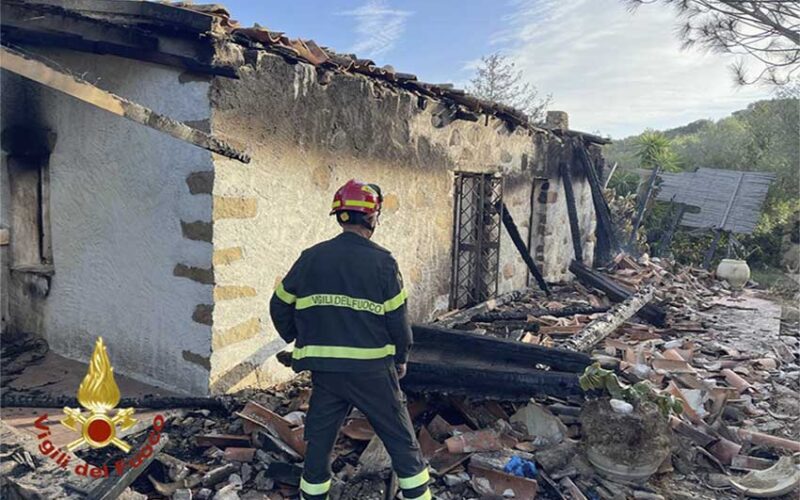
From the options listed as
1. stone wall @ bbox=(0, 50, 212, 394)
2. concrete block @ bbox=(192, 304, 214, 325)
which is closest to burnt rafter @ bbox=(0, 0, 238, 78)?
stone wall @ bbox=(0, 50, 212, 394)

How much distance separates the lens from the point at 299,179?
4.79 m

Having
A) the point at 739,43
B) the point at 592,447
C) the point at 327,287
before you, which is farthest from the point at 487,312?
the point at 739,43

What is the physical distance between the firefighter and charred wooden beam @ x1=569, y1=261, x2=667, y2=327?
6.32 meters

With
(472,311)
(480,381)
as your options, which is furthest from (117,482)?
(472,311)

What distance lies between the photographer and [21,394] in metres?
4.02

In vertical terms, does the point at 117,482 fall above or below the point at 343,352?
below

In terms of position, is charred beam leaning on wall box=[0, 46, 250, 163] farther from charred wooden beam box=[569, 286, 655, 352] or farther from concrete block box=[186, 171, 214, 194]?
charred wooden beam box=[569, 286, 655, 352]

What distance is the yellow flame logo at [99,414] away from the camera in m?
3.43

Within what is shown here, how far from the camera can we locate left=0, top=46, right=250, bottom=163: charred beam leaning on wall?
2.71 metres

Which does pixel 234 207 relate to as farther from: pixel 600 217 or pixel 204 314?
pixel 600 217

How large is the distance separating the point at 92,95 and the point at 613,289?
8365 mm

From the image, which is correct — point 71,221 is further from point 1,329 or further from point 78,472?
point 78,472

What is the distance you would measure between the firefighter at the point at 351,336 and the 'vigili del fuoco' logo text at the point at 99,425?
113 centimetres

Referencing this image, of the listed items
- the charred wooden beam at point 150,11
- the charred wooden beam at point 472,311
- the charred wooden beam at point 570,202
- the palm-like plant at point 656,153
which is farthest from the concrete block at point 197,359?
the palm-like plant at point 656,153
